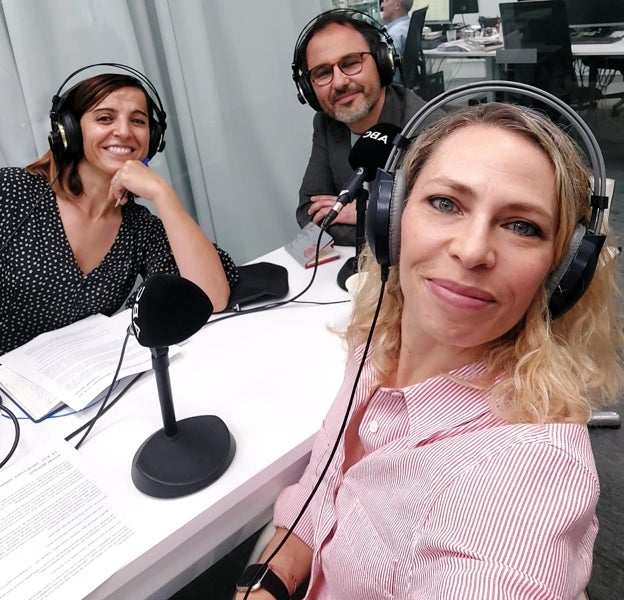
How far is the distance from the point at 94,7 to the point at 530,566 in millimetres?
1731

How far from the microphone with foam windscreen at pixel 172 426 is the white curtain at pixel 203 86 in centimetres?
114

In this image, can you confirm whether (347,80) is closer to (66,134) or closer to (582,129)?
(66,134)

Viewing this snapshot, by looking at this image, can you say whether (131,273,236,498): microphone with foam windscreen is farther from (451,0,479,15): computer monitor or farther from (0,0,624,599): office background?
(451,0,479,15): computer monitor

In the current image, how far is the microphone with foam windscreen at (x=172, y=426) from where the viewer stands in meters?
0.66

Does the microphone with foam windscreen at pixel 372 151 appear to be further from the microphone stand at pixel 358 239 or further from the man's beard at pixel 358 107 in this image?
the man's beard at pixel 358 107

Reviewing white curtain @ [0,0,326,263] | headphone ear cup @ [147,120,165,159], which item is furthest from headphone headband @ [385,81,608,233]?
white curtain @ [0,0,326,263]

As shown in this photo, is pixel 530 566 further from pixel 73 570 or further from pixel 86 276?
pixel 86 276

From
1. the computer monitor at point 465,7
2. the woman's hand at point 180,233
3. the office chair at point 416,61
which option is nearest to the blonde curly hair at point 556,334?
the woman's hand at point 180,233

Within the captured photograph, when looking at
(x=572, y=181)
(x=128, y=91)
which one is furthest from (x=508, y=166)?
(x=128, y=91)

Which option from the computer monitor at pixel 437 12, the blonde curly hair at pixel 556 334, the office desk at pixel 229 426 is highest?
the computer monitor at pixel 437 12

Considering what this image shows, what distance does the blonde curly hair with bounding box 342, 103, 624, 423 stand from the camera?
23.0 inches

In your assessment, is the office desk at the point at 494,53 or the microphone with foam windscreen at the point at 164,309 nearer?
the microphone with foam windscreen at the point at 164,309

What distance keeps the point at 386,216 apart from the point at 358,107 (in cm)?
87

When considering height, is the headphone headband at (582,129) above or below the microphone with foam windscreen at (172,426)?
above
